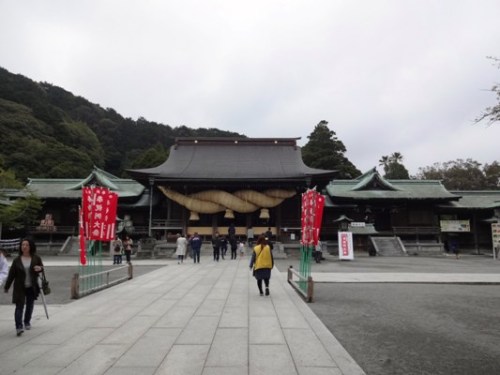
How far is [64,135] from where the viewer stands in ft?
208

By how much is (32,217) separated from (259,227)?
695 inches

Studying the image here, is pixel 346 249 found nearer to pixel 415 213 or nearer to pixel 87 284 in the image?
pixel 415 213

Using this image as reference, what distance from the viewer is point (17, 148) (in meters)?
51.8

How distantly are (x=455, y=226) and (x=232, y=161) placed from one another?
1971 cm

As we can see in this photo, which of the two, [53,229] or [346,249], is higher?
[53,229]

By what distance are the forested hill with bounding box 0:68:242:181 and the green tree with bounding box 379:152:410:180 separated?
3676 cm

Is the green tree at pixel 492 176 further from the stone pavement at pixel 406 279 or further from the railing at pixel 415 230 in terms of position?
the stone pavement at pixel 406 279

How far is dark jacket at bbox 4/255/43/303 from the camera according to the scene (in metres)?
5.92

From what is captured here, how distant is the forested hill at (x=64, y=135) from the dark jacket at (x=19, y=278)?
36.3 meters

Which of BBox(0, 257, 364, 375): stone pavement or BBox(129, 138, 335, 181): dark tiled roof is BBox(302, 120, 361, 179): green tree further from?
BBox(0, 257, 364, 375): stone pavement

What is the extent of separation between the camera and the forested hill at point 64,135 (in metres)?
51.8

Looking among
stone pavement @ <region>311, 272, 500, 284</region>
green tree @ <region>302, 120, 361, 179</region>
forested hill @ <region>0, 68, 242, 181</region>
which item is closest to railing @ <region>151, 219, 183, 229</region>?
forested hill @ <region>0, 68, 242, 181</region>

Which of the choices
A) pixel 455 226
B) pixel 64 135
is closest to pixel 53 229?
pixel 455 226

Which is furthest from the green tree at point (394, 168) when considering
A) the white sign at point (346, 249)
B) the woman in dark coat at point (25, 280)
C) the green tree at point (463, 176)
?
the woman in dark coat at point (25, 280)
